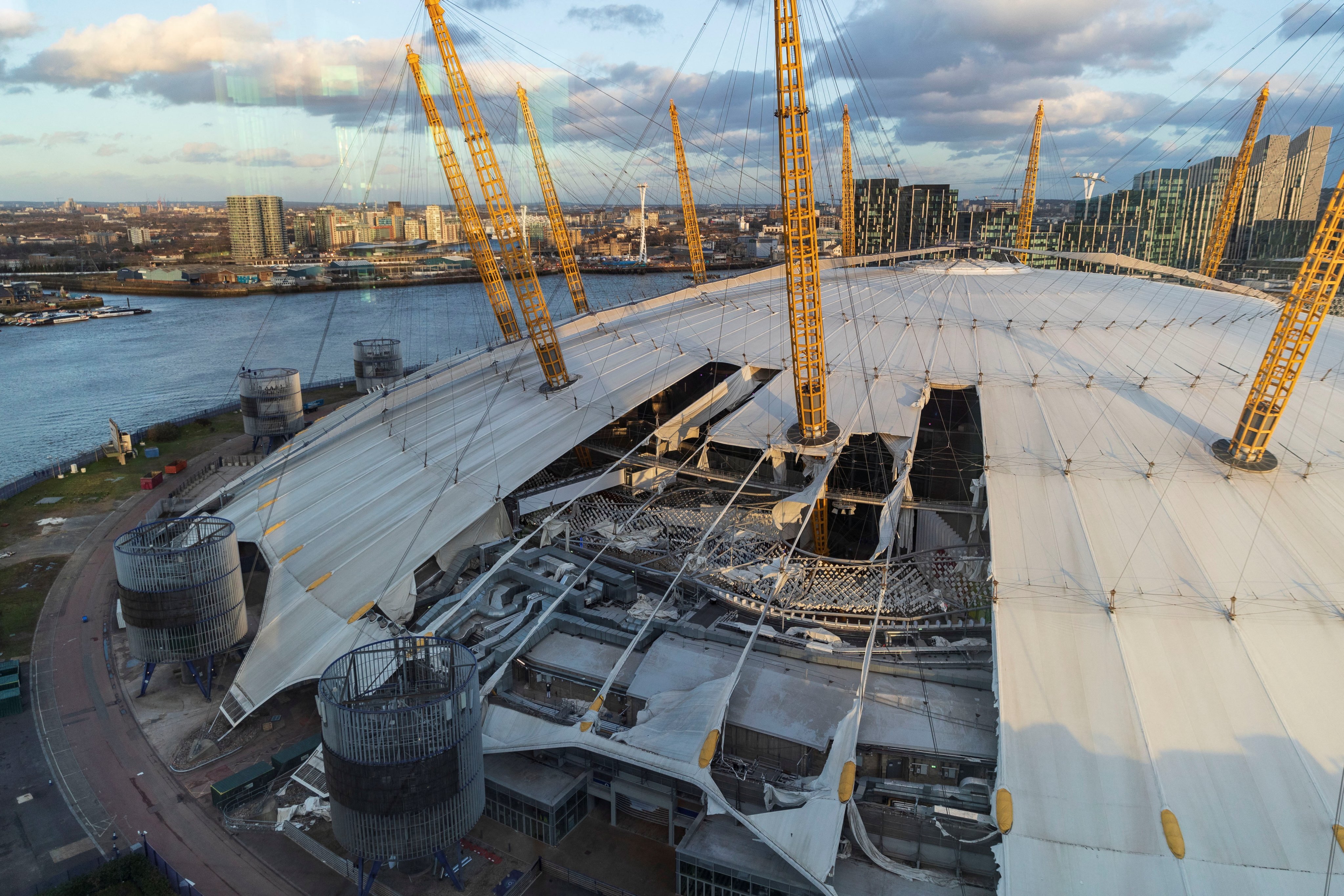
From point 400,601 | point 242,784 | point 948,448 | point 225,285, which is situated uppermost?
point 225,285

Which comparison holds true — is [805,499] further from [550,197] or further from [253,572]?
[550,197]

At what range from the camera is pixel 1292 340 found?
21312mm

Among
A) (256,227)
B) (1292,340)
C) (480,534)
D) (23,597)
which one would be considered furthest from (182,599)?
(256,227)

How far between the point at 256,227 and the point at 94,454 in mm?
61150

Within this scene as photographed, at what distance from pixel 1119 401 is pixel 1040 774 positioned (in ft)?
48.8

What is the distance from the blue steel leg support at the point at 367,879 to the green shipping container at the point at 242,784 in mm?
4273

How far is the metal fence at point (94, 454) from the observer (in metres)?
41.0

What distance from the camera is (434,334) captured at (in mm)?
94688

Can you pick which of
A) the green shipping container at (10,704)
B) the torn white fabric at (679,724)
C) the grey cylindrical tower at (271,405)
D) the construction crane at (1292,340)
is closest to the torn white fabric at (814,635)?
the torn white fabric at (679,724)

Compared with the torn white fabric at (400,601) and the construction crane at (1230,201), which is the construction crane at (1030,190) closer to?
the construction crane at (1230,201)

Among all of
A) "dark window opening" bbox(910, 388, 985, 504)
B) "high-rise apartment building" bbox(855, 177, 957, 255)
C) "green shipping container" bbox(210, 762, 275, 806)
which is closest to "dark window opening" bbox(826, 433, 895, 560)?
"dark window opening" bbox(910, 388, 985, 504)

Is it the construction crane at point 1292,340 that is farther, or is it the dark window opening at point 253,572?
the dark window opening at point 253,572

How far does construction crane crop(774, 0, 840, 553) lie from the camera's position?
22.5 m

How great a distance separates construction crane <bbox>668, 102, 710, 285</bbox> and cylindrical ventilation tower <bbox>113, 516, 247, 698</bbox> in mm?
35068
